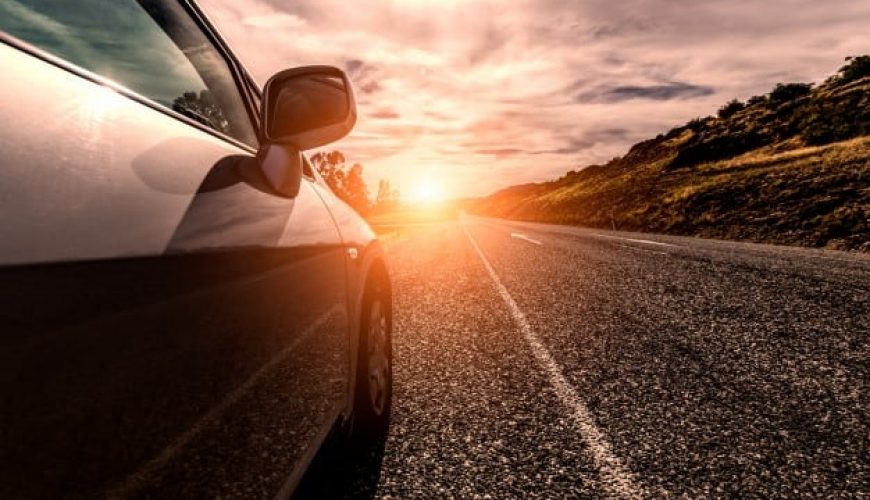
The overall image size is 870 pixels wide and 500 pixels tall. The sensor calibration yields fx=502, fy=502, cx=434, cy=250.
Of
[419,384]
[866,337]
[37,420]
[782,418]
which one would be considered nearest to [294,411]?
[37,420]

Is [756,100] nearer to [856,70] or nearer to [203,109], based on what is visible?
[856,70]

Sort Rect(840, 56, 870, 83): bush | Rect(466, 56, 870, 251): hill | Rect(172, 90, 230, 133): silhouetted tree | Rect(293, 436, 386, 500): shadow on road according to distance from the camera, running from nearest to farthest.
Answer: Rect(172, 90, 230, 133): silhouetted tree
Rect(293, 436, 386, 500): shadow on road
Rect(466, 56, 870, 251): hill
Rect(840, 56, 870, 83): bush

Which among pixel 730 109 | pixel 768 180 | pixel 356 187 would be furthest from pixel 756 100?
pixel 356 187

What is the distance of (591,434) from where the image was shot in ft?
8.89

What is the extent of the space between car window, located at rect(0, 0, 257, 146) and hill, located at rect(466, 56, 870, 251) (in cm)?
1502

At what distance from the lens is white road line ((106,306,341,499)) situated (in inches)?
32.9

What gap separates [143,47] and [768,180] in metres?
26.8

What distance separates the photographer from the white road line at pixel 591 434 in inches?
87.4

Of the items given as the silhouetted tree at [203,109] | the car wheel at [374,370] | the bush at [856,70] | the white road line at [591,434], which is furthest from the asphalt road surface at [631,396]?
the bush at [856,70]

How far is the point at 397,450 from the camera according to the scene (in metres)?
2.61

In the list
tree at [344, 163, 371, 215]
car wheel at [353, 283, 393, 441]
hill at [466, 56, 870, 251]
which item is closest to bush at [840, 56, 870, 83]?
hill at [466, 56, 870, 251]

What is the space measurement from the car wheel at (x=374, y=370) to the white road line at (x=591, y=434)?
111cm

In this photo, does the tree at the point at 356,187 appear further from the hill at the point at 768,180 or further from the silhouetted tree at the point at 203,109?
the silhouetted tree at the point at 203,109

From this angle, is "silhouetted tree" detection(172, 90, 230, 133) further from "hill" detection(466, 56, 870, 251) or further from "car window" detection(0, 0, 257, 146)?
"hill" detection(466, 56, 870, 251)
